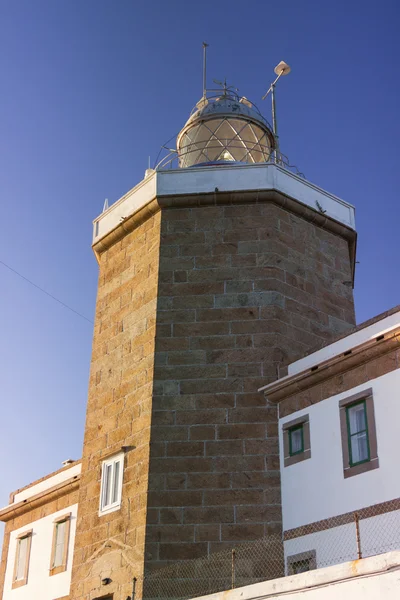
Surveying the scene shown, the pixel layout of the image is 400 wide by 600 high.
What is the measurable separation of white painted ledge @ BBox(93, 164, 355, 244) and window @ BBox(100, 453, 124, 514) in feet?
17.3

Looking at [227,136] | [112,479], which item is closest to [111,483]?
[112,479]


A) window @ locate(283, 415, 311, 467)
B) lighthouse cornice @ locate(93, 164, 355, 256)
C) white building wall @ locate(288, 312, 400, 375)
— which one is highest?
lighthouse cornice @ locate(93, 164, 355, 256)

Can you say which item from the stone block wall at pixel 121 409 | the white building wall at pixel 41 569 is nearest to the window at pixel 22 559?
the white building wall at pixel 41 569

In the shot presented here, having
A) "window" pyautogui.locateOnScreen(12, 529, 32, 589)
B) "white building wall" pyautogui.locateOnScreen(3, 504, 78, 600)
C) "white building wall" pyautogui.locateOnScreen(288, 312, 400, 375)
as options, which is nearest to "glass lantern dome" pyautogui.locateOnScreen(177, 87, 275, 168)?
"white building wall" pyautogui.locateOnScreen(288, 312, 400, 375)

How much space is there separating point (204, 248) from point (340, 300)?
10.0ft

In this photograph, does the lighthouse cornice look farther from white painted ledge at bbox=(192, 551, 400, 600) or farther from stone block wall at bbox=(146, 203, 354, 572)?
white painted ledge at bbox=(192, 551, 400, 600)

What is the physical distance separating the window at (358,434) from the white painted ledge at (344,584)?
2.49 metres

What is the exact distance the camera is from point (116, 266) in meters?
17.6

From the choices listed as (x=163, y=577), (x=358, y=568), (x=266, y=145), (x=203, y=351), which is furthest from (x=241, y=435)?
(x=266, y=145)

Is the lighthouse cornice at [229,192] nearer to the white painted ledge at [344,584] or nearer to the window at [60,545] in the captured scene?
the window at [60,545]

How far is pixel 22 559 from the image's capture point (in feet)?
64.8

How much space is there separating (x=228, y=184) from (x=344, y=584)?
907cm

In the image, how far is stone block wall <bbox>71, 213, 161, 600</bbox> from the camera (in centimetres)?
1429

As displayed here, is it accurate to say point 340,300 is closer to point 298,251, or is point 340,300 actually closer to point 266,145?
point 298,251
